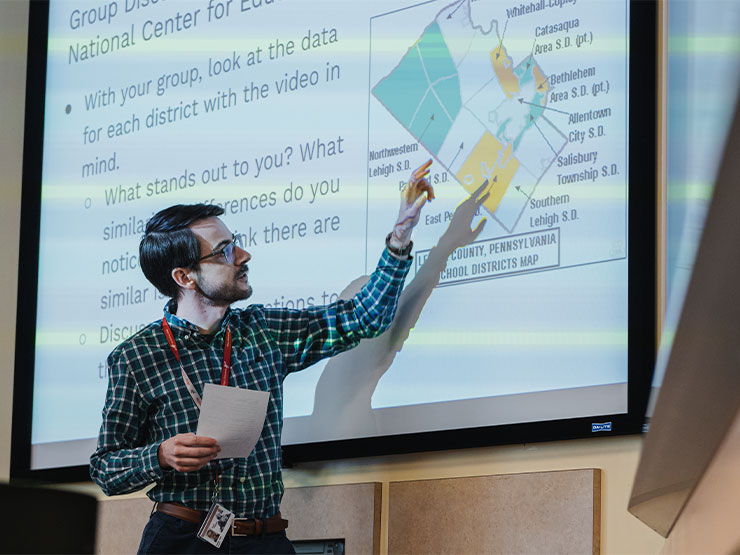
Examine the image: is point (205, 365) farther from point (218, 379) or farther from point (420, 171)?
point (420, 171)

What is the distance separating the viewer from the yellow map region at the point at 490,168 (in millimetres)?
2650

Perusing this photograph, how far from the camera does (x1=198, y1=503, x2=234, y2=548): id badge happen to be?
2314mm

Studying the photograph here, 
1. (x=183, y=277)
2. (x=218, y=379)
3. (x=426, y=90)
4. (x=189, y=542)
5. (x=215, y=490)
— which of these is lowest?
(x=189, y=542)

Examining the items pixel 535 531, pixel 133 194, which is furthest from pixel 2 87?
pixel 535 531

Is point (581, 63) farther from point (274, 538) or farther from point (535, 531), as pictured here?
point (274, 538)

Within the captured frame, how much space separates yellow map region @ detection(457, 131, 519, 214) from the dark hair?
64 centimetres

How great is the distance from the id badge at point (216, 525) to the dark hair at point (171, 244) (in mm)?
617

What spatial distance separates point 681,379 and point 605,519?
78.7 inches

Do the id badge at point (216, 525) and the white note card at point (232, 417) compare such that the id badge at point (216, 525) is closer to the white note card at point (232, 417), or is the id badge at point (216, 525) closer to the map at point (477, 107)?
the white note card at point (232, 417)

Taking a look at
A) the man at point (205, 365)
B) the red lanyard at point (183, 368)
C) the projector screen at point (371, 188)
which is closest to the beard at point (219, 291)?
the man at point (205, 365)

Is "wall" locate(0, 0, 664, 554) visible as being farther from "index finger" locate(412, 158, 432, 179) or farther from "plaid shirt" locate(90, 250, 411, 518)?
"index finger" locate(412, 158, 432, 179)

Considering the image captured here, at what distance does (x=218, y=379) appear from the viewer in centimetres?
254

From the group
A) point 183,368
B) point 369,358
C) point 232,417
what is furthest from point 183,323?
point 369,358

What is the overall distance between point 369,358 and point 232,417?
1.93 ft
